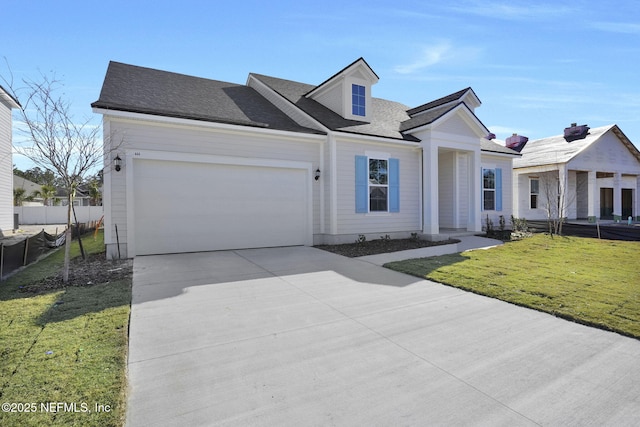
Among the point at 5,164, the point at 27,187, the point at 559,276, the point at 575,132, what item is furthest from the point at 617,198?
the point at 27,187

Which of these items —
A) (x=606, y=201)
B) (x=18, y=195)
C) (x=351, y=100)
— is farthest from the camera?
(x=18, y=195)

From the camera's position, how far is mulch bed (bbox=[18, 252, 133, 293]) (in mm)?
5641

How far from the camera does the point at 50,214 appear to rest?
93.7 ft

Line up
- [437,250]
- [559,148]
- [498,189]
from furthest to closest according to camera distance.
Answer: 1. [559,148]
2. [498,189]
3. [437,250]

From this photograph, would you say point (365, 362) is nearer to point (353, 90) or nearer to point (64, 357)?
point (64, 357)

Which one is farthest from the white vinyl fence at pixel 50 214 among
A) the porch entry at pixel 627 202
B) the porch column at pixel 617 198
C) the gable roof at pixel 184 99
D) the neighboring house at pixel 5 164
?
the porch entry at pixel 627 202

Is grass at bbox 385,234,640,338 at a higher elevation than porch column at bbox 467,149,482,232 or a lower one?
lower

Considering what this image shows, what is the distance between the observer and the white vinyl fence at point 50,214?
27344 millimetres

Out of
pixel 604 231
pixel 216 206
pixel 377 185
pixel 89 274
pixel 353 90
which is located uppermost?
pixel 353 90

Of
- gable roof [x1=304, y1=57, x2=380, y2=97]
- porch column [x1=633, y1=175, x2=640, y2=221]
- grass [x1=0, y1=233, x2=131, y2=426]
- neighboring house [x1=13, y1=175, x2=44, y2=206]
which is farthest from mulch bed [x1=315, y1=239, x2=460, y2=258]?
neighboring house [x1=13, y1=175, x2=44, y2=206]

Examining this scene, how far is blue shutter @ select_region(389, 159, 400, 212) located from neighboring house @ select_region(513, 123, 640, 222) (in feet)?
35.0

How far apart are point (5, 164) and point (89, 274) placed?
1447 cm

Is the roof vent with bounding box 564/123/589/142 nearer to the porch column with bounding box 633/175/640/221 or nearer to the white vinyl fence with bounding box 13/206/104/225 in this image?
the porch column with bounding box 633/175/640/221

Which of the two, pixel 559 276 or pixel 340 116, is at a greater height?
pixel 340 116
